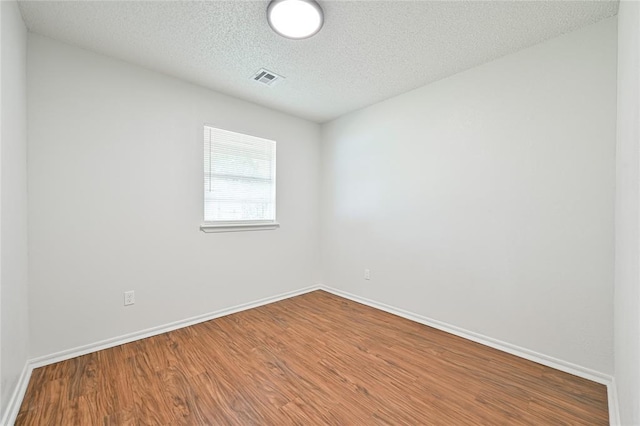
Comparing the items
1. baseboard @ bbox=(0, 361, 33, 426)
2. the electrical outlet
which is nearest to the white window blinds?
the electrical outlet

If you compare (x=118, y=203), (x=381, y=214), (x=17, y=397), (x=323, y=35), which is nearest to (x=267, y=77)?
(x=323, y=35)

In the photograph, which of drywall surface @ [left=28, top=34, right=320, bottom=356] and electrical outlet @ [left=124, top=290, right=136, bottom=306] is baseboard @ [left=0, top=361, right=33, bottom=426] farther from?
electrical outlet @ [left=124, top=290, right=136, bottom=306]

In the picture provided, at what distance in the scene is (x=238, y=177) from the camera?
10.2ft

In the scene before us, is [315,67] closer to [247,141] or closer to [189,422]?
[247,141]

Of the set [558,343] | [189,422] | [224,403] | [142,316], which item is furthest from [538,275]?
[142,316]

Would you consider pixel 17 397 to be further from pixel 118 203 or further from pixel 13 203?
pixel 118 203

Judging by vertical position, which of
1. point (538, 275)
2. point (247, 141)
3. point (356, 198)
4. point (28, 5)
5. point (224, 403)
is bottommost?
point (224, 403)

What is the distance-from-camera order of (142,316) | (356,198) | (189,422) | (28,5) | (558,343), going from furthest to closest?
(356,198) → (142,316) → (558,343) → (28,5) → (189,422)

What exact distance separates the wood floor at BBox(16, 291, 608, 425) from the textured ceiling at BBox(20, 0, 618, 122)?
2.45 metres

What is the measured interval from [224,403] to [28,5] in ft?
9.09

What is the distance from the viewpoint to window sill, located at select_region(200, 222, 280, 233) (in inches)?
111

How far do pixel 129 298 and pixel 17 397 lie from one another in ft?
2.80

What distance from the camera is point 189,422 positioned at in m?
1.43

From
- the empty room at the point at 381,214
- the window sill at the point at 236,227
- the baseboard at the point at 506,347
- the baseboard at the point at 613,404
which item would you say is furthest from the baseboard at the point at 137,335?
the baseboard at the point at 613,404
